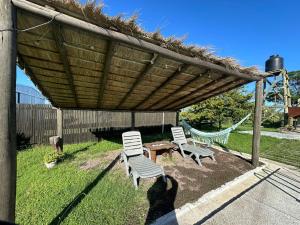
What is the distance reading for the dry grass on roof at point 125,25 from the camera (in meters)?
1.80

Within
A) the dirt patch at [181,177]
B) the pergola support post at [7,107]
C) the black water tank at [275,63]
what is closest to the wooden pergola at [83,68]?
the pergola support post at [7,107]

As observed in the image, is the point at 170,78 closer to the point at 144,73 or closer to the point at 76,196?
the point at 144,73

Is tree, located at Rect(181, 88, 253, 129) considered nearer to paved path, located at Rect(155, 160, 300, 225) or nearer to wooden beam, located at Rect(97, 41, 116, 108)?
paved path, located at Rect(155, 160, 300, 225)

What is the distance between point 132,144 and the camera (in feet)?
16.0

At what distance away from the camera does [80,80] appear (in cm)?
396

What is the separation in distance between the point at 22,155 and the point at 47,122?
6.28ft

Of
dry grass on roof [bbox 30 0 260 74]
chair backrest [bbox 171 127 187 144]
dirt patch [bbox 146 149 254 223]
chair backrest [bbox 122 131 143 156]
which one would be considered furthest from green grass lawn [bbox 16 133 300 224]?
dry grass on roof [bbox 30 0 260 74]

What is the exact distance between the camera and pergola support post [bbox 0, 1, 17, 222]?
1.50 metres

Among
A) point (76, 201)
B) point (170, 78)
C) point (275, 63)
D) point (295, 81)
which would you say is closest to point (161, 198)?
point (76, 201)

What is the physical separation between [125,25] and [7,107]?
160 cm

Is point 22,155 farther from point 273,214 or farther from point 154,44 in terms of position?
point 273,214

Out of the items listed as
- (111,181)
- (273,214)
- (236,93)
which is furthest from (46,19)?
(236,93)

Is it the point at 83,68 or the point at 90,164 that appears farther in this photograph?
the point at 90,164

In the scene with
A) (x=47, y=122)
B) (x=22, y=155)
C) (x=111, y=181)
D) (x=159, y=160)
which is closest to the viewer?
(x=111, y=181)
